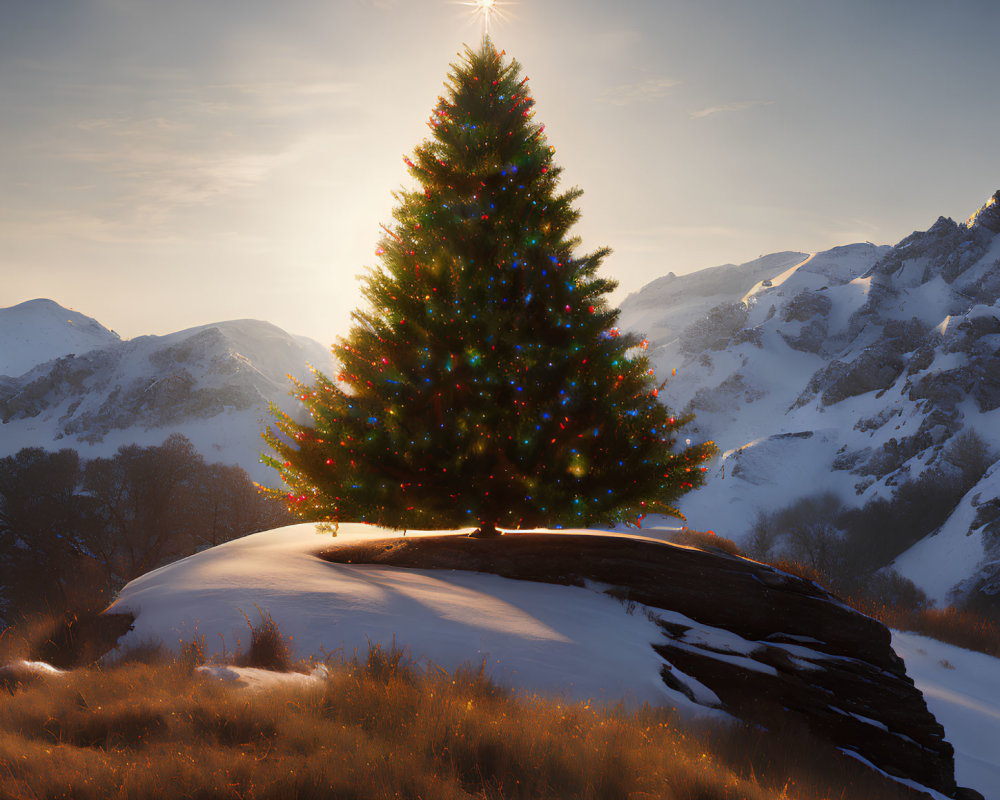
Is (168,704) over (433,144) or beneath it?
beneath

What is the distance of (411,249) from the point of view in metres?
8.95

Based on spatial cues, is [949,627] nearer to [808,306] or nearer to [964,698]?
[964,698]

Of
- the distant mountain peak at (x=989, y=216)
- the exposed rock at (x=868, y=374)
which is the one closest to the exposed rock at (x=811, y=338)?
the distant mountain peak at (x=989, y=216)

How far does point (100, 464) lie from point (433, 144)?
1362 inches

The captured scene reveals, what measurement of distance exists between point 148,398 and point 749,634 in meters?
105

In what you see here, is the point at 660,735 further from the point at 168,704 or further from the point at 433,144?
the point at 433,144

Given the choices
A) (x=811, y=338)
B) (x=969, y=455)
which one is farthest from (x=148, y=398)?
(x=811, y=338)

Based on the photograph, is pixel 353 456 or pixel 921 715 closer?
pixel 921 715

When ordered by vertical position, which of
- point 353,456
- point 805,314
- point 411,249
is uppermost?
point 805,314

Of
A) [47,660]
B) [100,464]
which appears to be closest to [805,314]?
[100,464]

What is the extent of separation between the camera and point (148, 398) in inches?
3602

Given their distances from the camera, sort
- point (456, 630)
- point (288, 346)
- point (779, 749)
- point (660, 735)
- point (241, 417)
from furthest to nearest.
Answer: point (288, 346), point (241, 417), point (456, 630), point (779, 749), point (660, 735)

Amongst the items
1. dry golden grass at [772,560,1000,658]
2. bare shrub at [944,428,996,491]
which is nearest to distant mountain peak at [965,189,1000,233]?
bare shrub at [944,428,996,491]

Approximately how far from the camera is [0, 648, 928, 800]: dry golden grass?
2738mm
